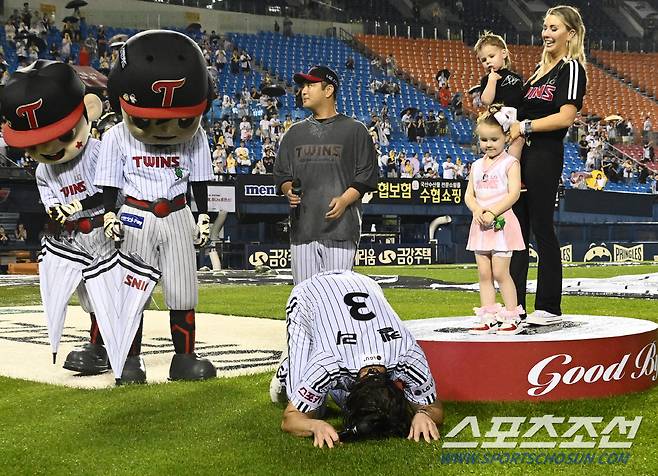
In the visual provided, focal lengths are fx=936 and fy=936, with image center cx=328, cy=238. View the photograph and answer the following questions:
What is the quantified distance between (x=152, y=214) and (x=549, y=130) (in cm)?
269

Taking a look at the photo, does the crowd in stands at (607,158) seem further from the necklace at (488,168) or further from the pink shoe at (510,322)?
the pink shoe at (510,322)

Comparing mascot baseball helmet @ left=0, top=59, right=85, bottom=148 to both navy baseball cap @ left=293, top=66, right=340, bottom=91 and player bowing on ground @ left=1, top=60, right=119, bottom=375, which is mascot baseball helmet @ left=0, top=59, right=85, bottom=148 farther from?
navy baseball cap @ left=293, top=66, right=340, bottom=91

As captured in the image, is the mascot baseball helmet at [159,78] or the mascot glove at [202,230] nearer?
the mascot baseball helmet at [159,78]

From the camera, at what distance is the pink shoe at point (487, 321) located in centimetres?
578

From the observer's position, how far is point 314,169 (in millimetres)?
6176

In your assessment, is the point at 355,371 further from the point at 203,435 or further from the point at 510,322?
the point at 510,322

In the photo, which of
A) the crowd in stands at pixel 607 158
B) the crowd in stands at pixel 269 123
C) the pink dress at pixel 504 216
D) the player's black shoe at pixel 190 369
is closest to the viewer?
the pink dress at pixel 504 216

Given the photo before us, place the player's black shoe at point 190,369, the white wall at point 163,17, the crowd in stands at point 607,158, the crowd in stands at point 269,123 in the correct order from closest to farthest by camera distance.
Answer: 1. the player's black shoe at point 190,369
2. the crowd in stands at point 269,123
3. the crowd in stands at point 607,158
4. the white wall at point 163,17

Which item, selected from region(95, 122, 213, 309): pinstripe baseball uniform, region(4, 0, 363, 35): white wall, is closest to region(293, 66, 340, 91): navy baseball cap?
region(95, 122, 213, 309): pinstripe baseball uniform

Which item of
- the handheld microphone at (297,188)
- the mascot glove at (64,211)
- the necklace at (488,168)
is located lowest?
the mascot glove at (64,211)

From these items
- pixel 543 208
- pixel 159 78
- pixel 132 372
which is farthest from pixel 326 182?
pixel 132 372

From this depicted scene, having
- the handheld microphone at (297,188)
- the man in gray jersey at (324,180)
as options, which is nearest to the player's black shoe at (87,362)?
the man in gray jersey at (324,180)

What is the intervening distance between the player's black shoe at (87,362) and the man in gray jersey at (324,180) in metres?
1.77

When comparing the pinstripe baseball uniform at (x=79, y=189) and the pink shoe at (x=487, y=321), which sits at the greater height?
the pinstripe baseball uniform at (x=79, y=189)
